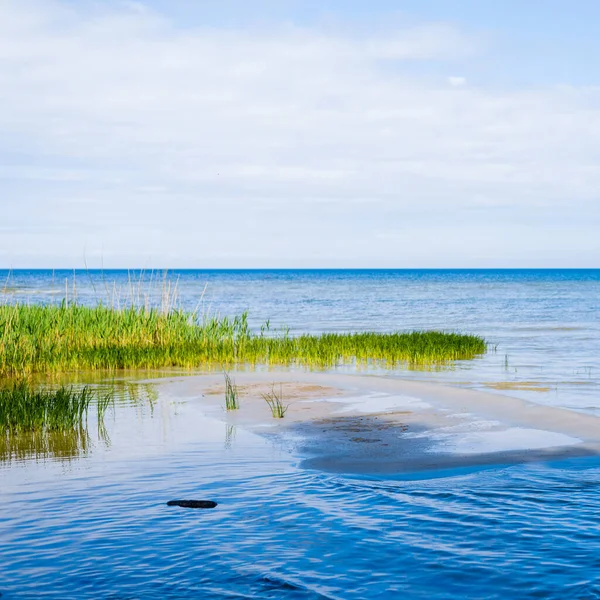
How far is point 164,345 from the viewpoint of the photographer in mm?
23875

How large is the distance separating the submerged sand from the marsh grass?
128 millimetres

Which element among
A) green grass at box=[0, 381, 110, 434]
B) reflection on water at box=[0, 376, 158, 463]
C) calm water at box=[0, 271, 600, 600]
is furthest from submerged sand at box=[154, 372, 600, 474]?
green grass at box=[0, 381, 110, 434]

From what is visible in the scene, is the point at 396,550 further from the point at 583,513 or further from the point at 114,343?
the point at 114,343

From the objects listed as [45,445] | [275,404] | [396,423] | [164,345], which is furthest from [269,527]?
[164,345]

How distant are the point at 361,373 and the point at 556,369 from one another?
5.78 metres

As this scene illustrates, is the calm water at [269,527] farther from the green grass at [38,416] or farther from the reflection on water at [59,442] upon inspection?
the green grass at [38,416]

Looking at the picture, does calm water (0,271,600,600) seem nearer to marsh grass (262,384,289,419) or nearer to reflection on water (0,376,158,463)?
reflection on water (0,376,158,463)

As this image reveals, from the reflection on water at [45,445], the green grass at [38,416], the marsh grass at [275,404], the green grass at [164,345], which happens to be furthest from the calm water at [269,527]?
the green grass at [164,345]

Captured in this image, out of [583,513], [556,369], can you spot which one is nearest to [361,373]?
[556,369]

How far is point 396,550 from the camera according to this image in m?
7.33

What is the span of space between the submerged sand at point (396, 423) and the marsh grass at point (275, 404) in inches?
5.1

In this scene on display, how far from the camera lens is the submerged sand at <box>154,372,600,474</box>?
11.1 metres

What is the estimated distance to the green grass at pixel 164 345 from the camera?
21219mm

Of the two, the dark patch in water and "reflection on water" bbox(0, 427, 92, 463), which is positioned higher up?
the dark patch in water
